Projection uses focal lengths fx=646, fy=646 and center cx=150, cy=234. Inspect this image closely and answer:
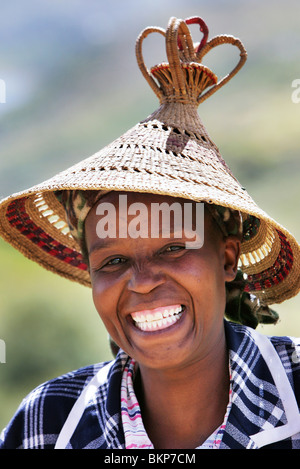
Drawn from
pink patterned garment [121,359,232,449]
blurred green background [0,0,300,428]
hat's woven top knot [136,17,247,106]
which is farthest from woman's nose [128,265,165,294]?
blurred green background [0,0,300,428]

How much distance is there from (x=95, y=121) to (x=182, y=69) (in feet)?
12.2

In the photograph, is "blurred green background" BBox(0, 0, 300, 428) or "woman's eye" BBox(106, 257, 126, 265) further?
"blurred green background" BBox(0, 0, 300, 428)

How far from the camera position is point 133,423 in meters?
1.97

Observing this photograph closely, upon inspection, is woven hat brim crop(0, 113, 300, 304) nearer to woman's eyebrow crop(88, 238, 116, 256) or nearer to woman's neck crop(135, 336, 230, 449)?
woman's eyebrow crop(88, 238, 116, 256)

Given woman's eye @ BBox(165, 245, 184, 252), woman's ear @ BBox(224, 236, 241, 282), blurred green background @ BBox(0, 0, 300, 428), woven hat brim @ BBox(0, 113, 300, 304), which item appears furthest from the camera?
blurred green background @ BBox(0, 0, 300, 428)

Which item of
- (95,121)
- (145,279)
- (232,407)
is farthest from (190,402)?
(95,121)

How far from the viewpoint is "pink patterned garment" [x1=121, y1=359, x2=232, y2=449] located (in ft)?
5.98

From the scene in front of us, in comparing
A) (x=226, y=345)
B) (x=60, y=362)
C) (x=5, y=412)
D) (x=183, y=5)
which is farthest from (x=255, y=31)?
(x=226, y=345)

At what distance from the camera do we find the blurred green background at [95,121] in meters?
4.32

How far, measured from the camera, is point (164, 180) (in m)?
1.75

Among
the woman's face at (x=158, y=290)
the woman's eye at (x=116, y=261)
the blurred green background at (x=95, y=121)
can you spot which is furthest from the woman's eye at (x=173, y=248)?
the blurred green background at (x=95, y=121)

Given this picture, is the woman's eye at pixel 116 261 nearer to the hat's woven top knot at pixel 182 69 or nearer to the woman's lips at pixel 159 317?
the woman's lips at pixel 159 317

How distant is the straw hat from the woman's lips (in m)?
0.34

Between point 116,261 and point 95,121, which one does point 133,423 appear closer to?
point 116,261
